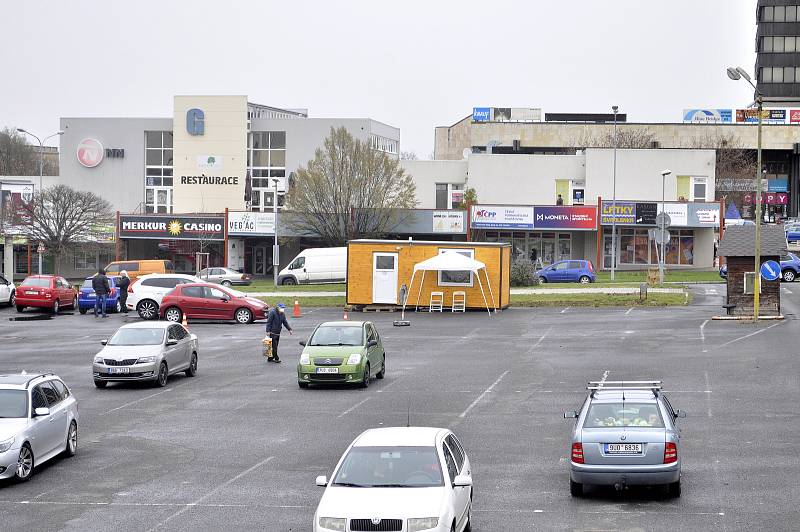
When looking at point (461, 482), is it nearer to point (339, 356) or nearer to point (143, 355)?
point (339, 356)

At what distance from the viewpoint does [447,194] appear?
84125mm

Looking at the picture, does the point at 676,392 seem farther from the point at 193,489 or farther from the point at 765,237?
the point at 765,237

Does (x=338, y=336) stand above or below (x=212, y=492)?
above

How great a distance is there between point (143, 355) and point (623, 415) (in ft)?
47.4

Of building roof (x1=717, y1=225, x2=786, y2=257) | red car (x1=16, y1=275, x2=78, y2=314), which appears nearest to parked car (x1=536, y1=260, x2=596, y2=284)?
building roof (x1=717, y1=225, x2=786, y2=257)

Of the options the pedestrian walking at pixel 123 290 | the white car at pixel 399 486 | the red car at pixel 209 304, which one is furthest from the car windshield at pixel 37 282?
the white car at pixel 399 486

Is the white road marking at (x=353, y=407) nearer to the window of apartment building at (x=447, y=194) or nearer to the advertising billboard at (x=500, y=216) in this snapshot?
the advertising billboard at (x=500, y=216)

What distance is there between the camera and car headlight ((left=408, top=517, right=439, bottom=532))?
1088 cm

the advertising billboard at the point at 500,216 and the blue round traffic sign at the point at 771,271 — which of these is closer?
the blue round traffic sign at the point at 771,271

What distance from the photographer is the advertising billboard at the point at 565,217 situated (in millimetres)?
71125

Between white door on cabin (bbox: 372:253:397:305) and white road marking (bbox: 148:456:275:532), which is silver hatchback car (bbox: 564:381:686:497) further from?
white door on cabin (bbox: 372:253:397:305)

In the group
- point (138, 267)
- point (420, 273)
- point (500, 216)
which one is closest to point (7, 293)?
point (138, 267)

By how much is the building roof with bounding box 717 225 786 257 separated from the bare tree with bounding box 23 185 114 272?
4072cm

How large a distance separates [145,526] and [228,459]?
4388 millimetres
